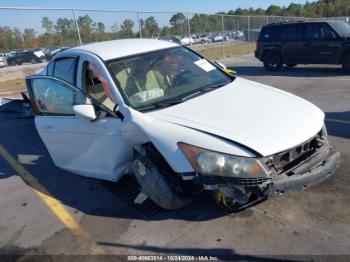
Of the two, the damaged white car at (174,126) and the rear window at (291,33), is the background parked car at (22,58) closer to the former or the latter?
the rear window at (291,33)

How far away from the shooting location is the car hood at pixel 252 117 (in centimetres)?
313

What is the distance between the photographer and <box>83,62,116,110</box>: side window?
157 inches

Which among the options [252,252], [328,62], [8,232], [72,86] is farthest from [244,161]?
[328,62]

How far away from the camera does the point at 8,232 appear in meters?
3.86

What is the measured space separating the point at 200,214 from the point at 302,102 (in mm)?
1666

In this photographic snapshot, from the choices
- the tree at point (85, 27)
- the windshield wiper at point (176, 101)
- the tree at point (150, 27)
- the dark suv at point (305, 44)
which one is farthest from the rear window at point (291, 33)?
the windshield wiper at point (176, 101)

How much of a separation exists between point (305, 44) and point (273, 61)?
4.70 feet

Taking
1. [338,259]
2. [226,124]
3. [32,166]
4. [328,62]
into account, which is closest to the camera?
[338,259]

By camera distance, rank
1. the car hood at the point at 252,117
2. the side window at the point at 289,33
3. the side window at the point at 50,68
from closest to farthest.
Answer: the car hood at the point at 252,117 < the side window at the point at 50,68 < the side window at the point at 289,33

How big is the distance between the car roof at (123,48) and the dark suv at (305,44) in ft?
29.8

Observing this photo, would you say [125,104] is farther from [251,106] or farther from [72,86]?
[251,106]

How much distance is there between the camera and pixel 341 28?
1238 cm

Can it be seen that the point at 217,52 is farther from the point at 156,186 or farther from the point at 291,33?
the point at 156,186

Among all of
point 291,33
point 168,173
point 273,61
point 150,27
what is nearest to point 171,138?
point 168,173
